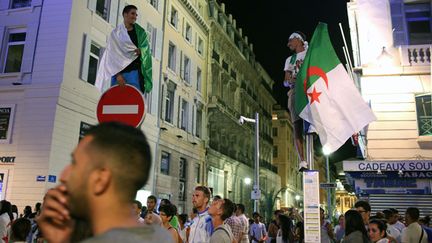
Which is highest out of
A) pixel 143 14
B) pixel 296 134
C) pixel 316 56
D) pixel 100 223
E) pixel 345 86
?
pixel 143 14

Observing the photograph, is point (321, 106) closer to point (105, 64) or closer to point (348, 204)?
point (105, 64)

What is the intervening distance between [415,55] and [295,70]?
939 centimetres

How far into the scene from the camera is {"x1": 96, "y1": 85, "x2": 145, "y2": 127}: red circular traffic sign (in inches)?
→ 195

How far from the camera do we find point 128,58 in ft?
18.5

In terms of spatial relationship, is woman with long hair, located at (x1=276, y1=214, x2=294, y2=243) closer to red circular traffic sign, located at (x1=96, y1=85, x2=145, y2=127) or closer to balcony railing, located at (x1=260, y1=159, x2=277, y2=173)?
red circular traffic sign, located at (x1=96, y1=85, x2=145, y2=127)

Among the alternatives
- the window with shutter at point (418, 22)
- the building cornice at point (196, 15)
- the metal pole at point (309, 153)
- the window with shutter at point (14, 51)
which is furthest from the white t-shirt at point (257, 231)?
the building cornice at point (196, 15)

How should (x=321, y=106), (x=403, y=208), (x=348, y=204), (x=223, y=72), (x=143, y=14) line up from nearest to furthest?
(x=321, y=106) < (x=403, y=208) < (x=143, y=14) < (x=223, y=72) < (x=348, y=204)

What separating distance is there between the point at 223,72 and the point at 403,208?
91.4 ft

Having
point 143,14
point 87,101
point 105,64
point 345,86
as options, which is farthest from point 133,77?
point 143,14

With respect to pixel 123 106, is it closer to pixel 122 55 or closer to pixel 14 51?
pixel 122 55

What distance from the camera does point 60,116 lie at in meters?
18.6

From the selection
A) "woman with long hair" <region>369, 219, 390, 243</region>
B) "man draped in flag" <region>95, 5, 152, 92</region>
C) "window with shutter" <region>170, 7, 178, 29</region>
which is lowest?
"woman with long hair" <region>369, 219, 390, 243</region>

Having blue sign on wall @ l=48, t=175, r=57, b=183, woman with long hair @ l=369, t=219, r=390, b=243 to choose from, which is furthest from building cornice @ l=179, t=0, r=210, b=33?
woman with long hair @ l=369, t=219, r=390, b=243

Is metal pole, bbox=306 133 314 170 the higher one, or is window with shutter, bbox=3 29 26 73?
window with shutter, bbox=3 29 26 73
